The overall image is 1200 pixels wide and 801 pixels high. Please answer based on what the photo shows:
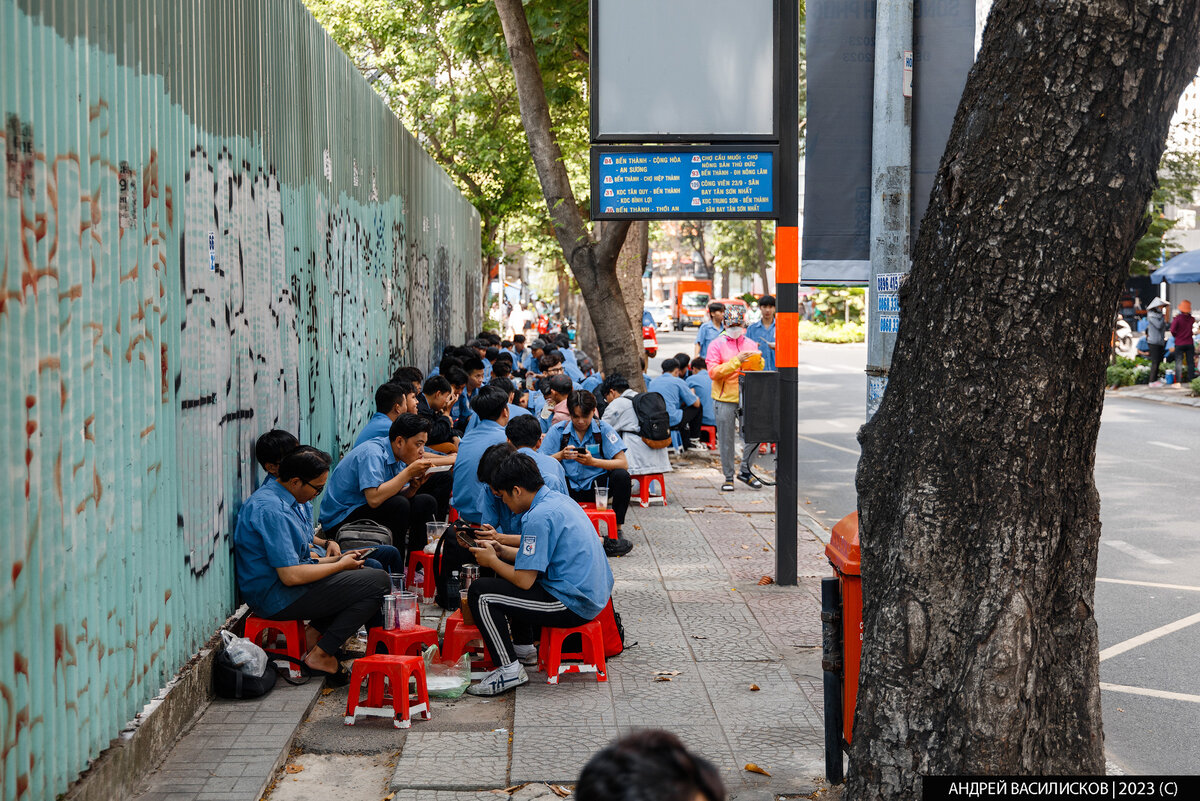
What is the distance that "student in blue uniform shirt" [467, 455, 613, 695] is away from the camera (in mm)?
5996

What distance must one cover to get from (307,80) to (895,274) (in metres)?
4.80

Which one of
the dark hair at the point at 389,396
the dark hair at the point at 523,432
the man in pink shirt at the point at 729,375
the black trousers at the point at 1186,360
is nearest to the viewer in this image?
the dark hair at the point at 523,432

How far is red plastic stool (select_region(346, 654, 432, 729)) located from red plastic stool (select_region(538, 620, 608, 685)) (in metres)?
0.76

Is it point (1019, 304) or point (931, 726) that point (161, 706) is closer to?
point (931, 726)

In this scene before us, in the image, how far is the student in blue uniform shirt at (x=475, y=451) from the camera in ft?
25.1

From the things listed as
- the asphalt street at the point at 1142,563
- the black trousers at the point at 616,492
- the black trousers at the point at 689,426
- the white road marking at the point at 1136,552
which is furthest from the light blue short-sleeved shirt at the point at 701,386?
the white road marking at the point at 1136,552

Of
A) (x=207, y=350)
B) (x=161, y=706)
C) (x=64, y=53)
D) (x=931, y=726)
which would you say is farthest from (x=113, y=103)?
(x=931, y=726)

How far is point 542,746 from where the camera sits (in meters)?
5.23

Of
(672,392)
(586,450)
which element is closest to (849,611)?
(586,450)

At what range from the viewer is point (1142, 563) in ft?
30.0

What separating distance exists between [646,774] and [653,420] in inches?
356

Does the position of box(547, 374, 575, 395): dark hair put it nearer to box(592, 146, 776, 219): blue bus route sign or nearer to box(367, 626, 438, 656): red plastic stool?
box(592, 146, 776, 219): blue bus route sign

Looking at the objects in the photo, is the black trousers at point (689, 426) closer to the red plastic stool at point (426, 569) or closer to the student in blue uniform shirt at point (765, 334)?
the student in blue uniform shirt at point (765, 334)

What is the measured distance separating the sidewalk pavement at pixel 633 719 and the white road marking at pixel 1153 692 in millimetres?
1545
